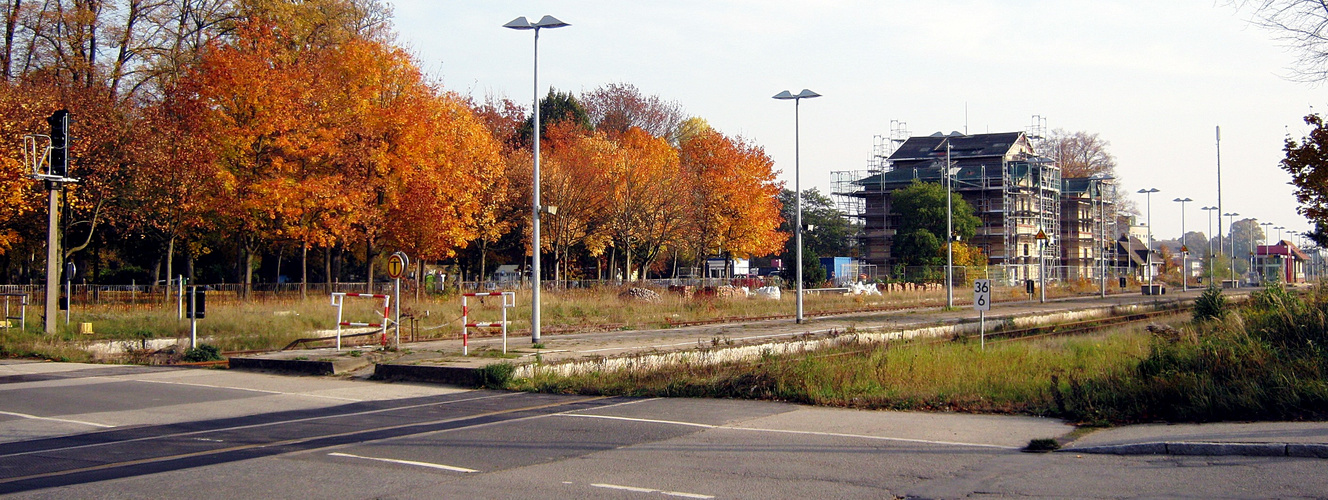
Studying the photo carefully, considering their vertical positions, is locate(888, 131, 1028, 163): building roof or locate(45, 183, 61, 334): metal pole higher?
locate(888, 131, 1028, 163): building roof

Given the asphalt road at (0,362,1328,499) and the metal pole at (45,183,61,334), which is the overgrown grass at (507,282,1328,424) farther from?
the metal pole at (45,183,61,334)

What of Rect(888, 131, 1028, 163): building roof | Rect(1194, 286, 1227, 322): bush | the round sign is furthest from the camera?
Rect(888, 131, 1028, 163): building roof

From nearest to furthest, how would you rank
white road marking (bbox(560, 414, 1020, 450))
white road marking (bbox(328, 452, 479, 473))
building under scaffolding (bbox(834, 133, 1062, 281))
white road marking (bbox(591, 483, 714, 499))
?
white road marking (bbox(591, 483, 714, 499)), white road marking (bbox(328, 452, 479, 473)), white road marking (bbox(560, 414, 1020, 450)), building under scaffolding (bbox(834, 133, 1062, 281))

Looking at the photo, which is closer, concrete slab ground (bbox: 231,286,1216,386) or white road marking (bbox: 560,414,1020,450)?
white road marking (bbox: 560,414,1020,450)

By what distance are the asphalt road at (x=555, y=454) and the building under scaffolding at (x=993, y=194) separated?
7964 cm

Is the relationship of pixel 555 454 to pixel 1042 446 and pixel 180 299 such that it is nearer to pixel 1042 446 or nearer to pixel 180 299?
pixel 1042 446

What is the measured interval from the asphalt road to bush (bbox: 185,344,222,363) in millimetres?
6944

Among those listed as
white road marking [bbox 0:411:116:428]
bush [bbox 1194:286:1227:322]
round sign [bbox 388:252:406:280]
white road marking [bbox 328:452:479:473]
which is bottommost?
white road marking [bbox 0:411:116:428]

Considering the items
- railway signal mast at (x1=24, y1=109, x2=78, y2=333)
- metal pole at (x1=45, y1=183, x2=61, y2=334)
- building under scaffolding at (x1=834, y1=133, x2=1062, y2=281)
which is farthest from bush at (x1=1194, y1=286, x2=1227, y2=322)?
building under scaffolding at (x1=834, y1=133, x2=1062, y2=281)

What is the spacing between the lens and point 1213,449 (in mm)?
9164

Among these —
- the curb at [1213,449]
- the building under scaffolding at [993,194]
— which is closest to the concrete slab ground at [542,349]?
the curb at [1213,449]

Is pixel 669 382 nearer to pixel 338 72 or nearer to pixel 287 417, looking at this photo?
pixel 287 417

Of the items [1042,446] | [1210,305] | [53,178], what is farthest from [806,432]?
[1210,305]

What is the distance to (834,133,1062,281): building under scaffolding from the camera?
3570 inches
